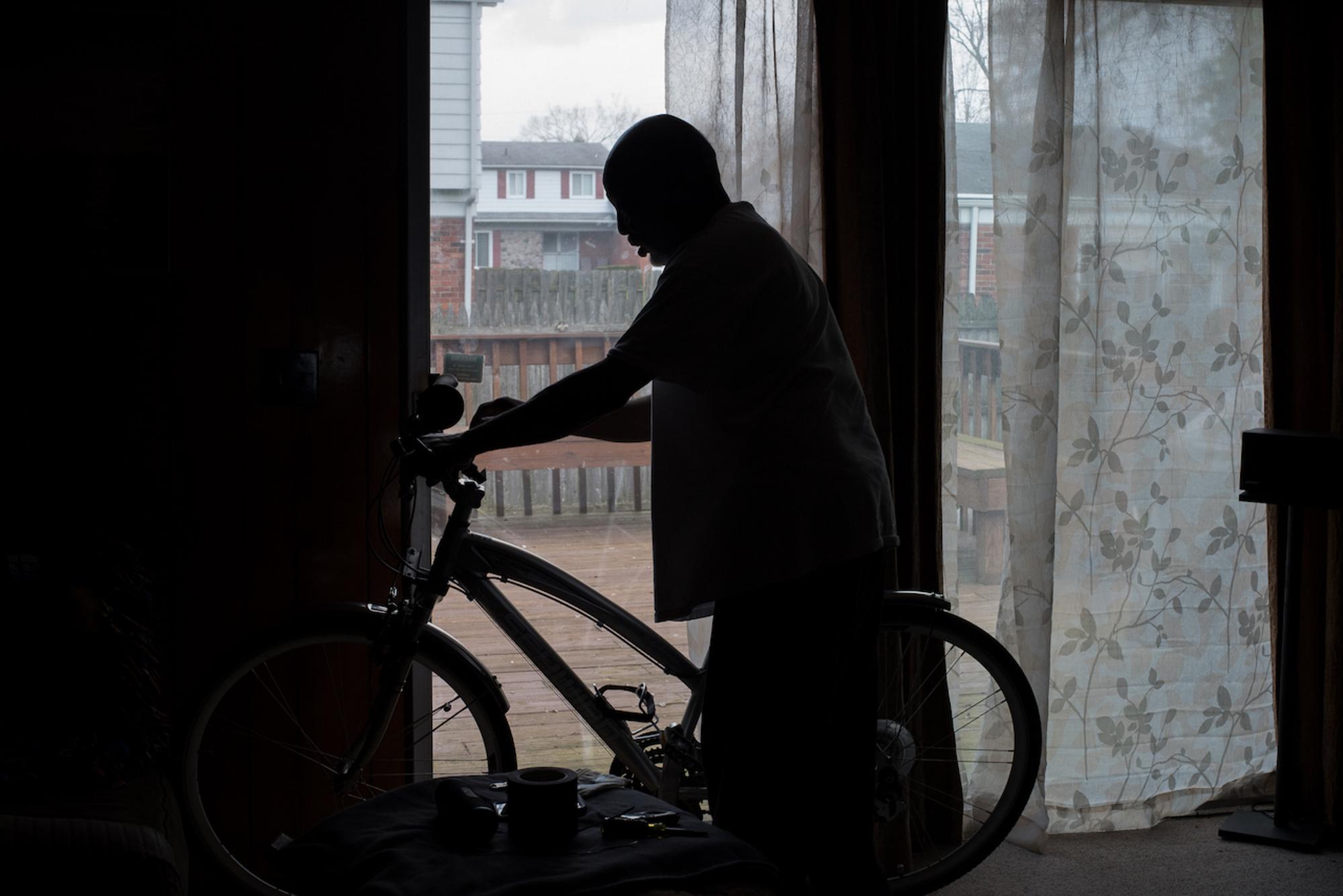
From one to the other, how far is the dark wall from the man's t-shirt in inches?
34.2

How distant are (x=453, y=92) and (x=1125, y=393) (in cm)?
167

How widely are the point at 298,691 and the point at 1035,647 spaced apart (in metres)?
1.61

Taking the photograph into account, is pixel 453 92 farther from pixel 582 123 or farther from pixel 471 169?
pixel 582 123

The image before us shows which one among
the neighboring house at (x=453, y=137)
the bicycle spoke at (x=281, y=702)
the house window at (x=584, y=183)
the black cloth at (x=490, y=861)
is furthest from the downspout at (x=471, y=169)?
the black cloth at (x=490, y=861)

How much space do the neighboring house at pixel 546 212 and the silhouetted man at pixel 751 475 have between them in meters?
0.75

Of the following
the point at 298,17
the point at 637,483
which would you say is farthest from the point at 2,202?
the point at 637,483

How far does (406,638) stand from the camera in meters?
2.03

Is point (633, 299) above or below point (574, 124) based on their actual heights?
below

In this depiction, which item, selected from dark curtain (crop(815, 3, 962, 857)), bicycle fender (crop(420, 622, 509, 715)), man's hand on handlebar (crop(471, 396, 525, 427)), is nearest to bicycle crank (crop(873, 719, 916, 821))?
dark curtain (crop(815, 3, 962, 857))

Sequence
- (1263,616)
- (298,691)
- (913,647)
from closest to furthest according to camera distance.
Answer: (298,691) → (913,647) → (1263,616)

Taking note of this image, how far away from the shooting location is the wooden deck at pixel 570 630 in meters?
2.59

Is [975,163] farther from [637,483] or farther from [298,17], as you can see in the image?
[298,17]

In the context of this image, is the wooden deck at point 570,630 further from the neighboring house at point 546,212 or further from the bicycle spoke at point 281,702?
the neighboring house at point 546,212

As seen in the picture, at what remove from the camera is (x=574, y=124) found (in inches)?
98.7
